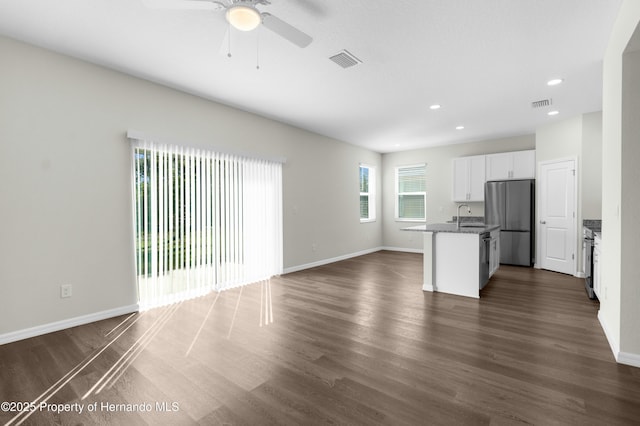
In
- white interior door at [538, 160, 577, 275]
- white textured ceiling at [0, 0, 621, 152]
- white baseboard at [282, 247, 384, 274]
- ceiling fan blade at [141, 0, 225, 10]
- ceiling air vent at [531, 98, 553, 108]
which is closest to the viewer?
ceiling fan blade at [141, 0, 225, 10]

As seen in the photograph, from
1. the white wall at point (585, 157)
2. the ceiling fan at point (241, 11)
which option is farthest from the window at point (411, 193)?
the ceiling fan at point (241, 11)

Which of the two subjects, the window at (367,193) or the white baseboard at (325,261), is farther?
the window at (367,193)

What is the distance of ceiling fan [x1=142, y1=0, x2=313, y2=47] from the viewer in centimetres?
197

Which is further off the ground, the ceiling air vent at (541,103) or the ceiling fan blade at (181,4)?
the ceiling air vent at (541,103)

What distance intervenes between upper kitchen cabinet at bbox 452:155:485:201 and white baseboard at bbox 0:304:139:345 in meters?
6.64

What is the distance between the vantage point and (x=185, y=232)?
3.90 metres

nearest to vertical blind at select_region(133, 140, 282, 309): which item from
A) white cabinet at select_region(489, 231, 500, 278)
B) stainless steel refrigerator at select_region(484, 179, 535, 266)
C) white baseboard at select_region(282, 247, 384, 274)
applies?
white baseboard at select_region(282, 247, 384, 274)

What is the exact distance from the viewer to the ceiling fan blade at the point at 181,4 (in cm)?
192

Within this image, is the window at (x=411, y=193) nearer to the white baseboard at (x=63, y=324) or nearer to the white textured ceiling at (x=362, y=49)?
the white textured ceiling at (x=362, y=49)

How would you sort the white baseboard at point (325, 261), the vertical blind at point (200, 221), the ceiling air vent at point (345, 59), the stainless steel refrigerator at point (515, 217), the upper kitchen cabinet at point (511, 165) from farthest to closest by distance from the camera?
the upper kitchen cabinet at point (511, 165), the stainless steel refrigerator at point (515, 217), the white baseboard at point (325, 261), the vertical blind at point (200, 221), the ceiling air vent at point (345, 59)

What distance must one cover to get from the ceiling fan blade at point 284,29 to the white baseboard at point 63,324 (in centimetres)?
329

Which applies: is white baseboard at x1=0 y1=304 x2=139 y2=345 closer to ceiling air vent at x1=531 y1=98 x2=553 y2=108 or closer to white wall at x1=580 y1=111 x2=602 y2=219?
ceiling air vent at x1=531 y1=98 x2=553 y2=108

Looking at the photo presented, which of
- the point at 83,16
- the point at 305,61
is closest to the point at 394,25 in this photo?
the point at 305,61

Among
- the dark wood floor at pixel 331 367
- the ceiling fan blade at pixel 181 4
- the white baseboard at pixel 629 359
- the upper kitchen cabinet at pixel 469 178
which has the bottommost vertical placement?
the dark wood floor at pixel 331 367
